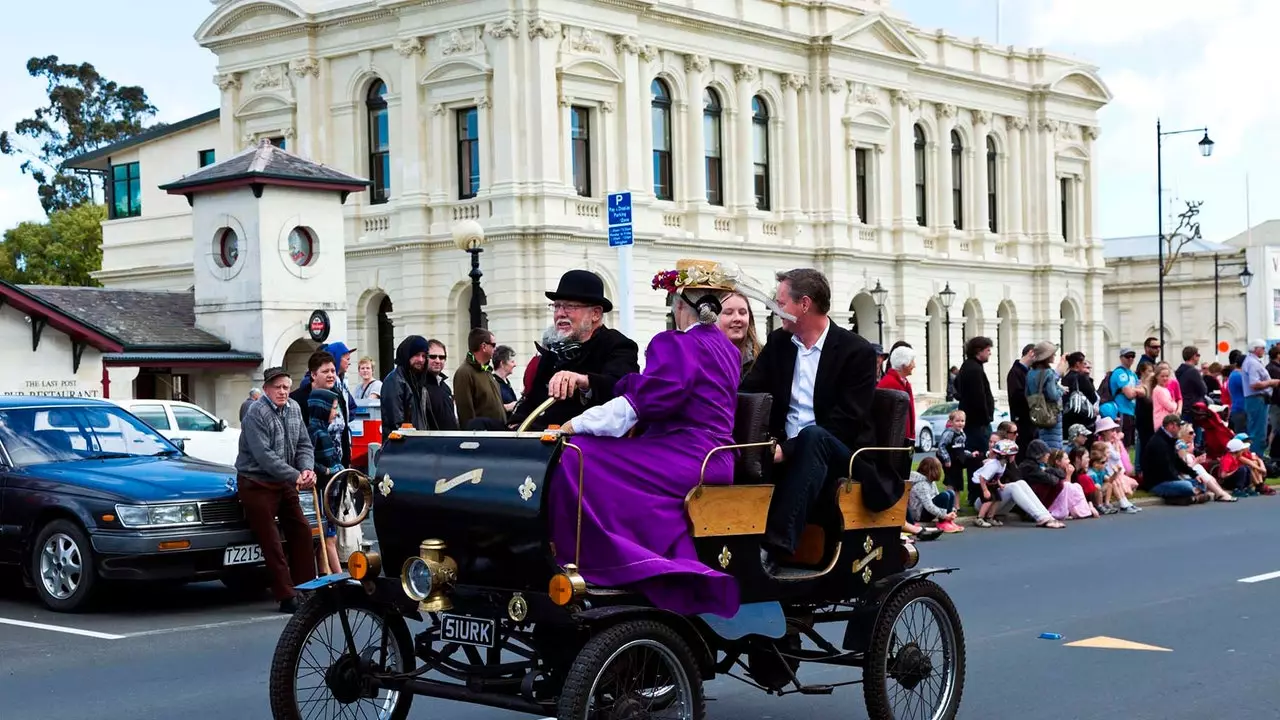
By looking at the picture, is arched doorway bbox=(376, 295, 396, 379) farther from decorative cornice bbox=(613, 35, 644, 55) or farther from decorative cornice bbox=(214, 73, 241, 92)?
decorative cornice bbox=(613, 35, 644, 55)

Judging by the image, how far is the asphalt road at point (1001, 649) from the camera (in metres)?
9.24

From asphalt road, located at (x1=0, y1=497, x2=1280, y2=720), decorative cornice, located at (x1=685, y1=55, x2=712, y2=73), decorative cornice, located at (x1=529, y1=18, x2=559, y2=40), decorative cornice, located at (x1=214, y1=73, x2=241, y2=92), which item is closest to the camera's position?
asphalt road, located at (x1=0, y1=497, x2=1280, y2=720)

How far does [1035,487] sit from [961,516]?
0.94 meters

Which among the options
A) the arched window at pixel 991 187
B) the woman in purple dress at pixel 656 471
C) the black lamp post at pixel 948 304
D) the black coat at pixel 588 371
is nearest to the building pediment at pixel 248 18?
the black lamp post at pixel 948 304

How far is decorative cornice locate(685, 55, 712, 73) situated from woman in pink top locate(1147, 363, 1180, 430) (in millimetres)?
28782

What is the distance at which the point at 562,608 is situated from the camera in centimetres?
683

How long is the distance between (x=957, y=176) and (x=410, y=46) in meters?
22.7

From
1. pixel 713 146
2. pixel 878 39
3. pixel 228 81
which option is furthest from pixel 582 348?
pixel 878 39

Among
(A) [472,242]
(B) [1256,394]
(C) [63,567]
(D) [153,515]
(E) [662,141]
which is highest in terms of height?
(E) [662,141]

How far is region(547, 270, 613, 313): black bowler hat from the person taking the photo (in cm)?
804

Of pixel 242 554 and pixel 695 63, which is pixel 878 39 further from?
pixel 242 554

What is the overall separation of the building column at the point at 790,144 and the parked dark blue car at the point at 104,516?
4166 centimetres

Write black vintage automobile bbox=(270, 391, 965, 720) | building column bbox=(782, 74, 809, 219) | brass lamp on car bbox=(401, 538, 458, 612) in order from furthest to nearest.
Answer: building column bbox=(782, 74, 809, 219) < brass lamp on car bbox=(401, 538, 458, 612) < black vintage automobile bbox=(270, 391, 965, 720)

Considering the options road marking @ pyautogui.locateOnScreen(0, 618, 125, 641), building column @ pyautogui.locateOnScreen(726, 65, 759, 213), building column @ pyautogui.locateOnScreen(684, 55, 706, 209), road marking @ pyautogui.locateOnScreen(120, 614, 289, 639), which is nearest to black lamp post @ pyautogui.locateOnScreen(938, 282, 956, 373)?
building column @ pyautogui.locateOnScreen(726, 65, 759, 213)
